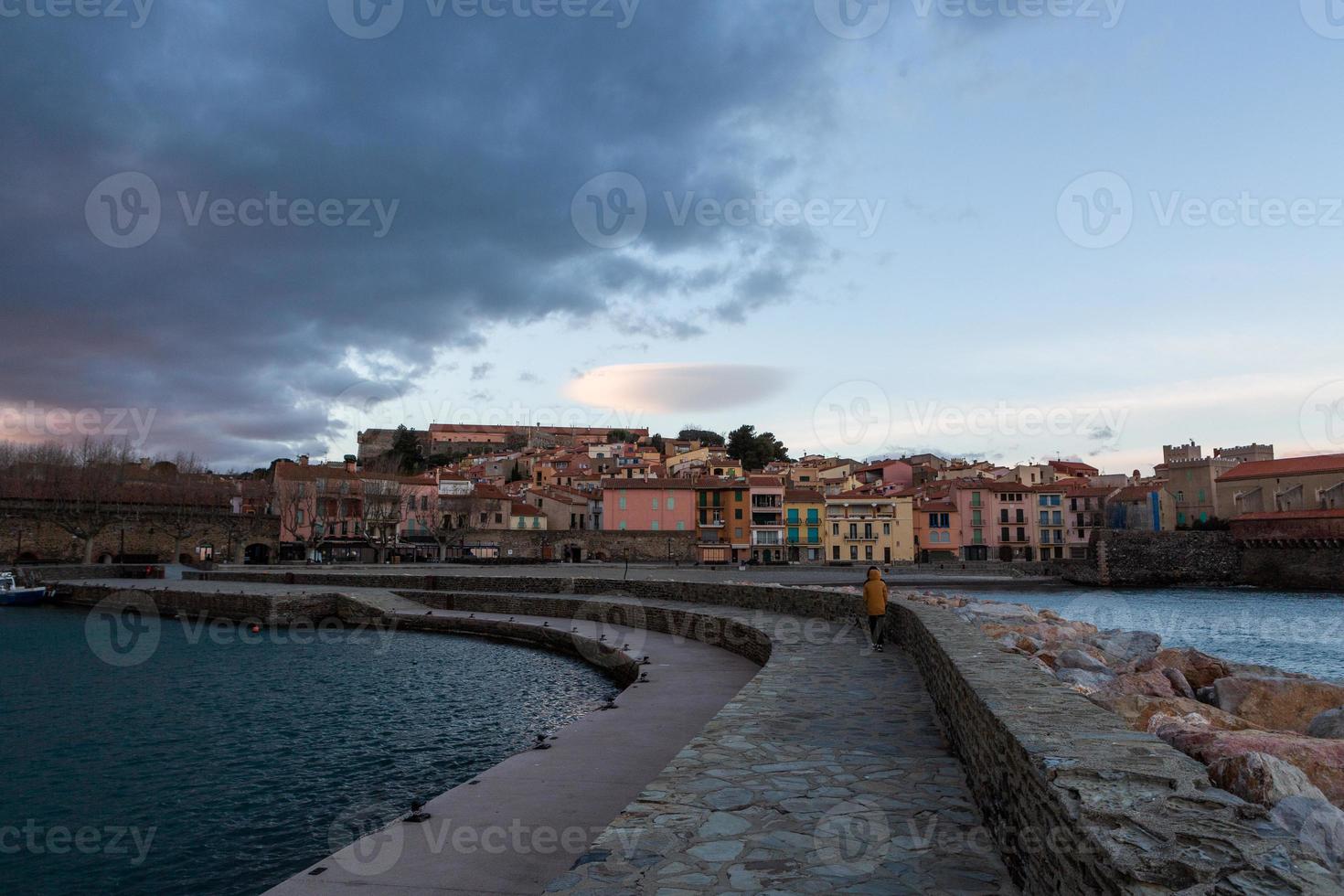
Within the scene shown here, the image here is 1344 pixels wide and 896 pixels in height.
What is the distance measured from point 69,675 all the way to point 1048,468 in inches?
3680

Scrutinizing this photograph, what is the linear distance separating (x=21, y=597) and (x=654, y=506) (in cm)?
4516

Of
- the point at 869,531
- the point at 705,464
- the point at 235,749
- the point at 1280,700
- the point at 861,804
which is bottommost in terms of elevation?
the point at 235,749

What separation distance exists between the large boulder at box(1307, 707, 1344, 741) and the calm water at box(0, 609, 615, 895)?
1035 cm

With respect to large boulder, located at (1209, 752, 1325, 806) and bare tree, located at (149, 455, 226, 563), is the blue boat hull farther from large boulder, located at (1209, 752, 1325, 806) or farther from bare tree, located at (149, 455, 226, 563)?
large boulder, located at (1209, 752, 1325, 806)

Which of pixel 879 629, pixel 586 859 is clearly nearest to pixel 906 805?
pixel 586 859

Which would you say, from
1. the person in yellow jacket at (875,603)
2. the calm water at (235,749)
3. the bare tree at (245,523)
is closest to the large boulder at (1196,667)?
the person in yellow jacket at (875,603)

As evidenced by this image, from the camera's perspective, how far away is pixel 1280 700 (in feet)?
38.1

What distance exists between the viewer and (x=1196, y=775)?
3555mm

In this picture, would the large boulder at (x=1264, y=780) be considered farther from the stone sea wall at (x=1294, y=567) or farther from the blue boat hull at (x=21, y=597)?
the stone sea wall at (x=1294, y=567)

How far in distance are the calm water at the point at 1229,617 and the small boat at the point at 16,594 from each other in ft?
160

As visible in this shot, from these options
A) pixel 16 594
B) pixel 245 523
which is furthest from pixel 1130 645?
pixel 245 523

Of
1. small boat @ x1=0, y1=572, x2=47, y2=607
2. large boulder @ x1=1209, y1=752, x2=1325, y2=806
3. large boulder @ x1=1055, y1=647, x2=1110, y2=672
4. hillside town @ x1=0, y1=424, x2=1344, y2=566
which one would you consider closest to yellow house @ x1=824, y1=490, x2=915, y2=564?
→ hillside town @ x1=0, y1=424, x2=1344, y2=566

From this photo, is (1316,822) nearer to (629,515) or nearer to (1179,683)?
(1179,683)

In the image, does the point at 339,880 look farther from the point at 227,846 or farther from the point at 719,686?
the point at 719,686
